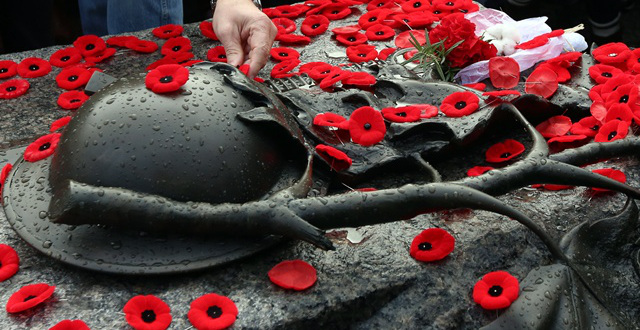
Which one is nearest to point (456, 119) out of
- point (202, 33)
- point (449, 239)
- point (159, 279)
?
point (449, 239)

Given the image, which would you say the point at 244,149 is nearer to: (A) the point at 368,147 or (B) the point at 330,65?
(A) the point at 368,147

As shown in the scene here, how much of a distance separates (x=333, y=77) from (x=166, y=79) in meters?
0.88

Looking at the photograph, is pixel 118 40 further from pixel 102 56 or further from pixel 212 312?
pixel 212 312

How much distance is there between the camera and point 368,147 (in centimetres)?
255

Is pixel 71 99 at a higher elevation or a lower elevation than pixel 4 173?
lower

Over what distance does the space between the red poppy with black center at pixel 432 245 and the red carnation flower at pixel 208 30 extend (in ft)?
6.03

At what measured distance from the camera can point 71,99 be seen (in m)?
3.04

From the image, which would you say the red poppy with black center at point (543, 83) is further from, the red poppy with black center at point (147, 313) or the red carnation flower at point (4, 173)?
the red carnation flower at point (4, 173)

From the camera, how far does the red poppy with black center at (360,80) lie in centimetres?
292

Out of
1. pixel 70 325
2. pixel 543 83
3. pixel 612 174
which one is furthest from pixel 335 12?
pixel 70 325

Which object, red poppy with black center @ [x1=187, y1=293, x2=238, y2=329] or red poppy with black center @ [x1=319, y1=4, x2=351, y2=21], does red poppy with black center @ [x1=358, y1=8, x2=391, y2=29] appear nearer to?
red poppy with black center @ [x1=319, y1=4, x2=351, y2=21]

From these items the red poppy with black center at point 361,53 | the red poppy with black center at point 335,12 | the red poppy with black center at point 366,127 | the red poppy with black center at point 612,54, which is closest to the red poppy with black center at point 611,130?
the red poppy with black center at point 612,54

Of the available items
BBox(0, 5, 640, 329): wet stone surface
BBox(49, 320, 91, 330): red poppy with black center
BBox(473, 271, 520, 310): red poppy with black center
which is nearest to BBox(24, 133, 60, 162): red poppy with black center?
BBox(0, 5, 640, 329): wet stone surface

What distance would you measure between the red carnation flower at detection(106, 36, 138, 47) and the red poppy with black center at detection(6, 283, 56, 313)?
1.75 meters
